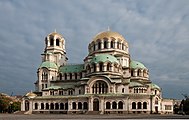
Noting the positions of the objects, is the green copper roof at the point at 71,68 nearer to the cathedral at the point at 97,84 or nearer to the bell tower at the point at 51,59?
the cathedral at the point at 97,84

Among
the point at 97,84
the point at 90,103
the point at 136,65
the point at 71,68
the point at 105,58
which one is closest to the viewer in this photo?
the point at 90,103

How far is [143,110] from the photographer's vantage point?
65312 mm

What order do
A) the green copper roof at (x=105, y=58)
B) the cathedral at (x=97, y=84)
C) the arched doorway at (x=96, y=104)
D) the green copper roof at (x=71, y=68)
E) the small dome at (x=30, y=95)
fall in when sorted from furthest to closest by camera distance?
the green copper roof at (x=71, y=68) < the small dome at (x=30, y=95) < the green copper roof at (x=105, y=58) < the arched doorway at (x=96, y=104) < the cathedral at (x=97, y=84)

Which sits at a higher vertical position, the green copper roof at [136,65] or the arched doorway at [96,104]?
the green copper roof at [136,65]

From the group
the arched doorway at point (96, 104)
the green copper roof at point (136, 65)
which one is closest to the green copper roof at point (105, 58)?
the green copper roof at point (136, 65)

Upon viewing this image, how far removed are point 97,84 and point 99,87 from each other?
3.04ft

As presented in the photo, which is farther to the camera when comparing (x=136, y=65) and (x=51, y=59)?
(x=51, y=59)

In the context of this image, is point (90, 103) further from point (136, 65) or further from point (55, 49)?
point (55, 49)

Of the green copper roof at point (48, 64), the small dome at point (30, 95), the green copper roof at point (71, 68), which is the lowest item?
the small dome at point (30, 95)

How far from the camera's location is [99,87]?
233 feet

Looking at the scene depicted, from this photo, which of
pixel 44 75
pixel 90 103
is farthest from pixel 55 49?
pixel 90 103

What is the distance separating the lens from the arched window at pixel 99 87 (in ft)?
231

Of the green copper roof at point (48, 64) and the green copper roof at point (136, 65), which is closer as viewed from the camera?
the green copper roof at point (136, 65)

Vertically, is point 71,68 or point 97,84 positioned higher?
point 71,68
